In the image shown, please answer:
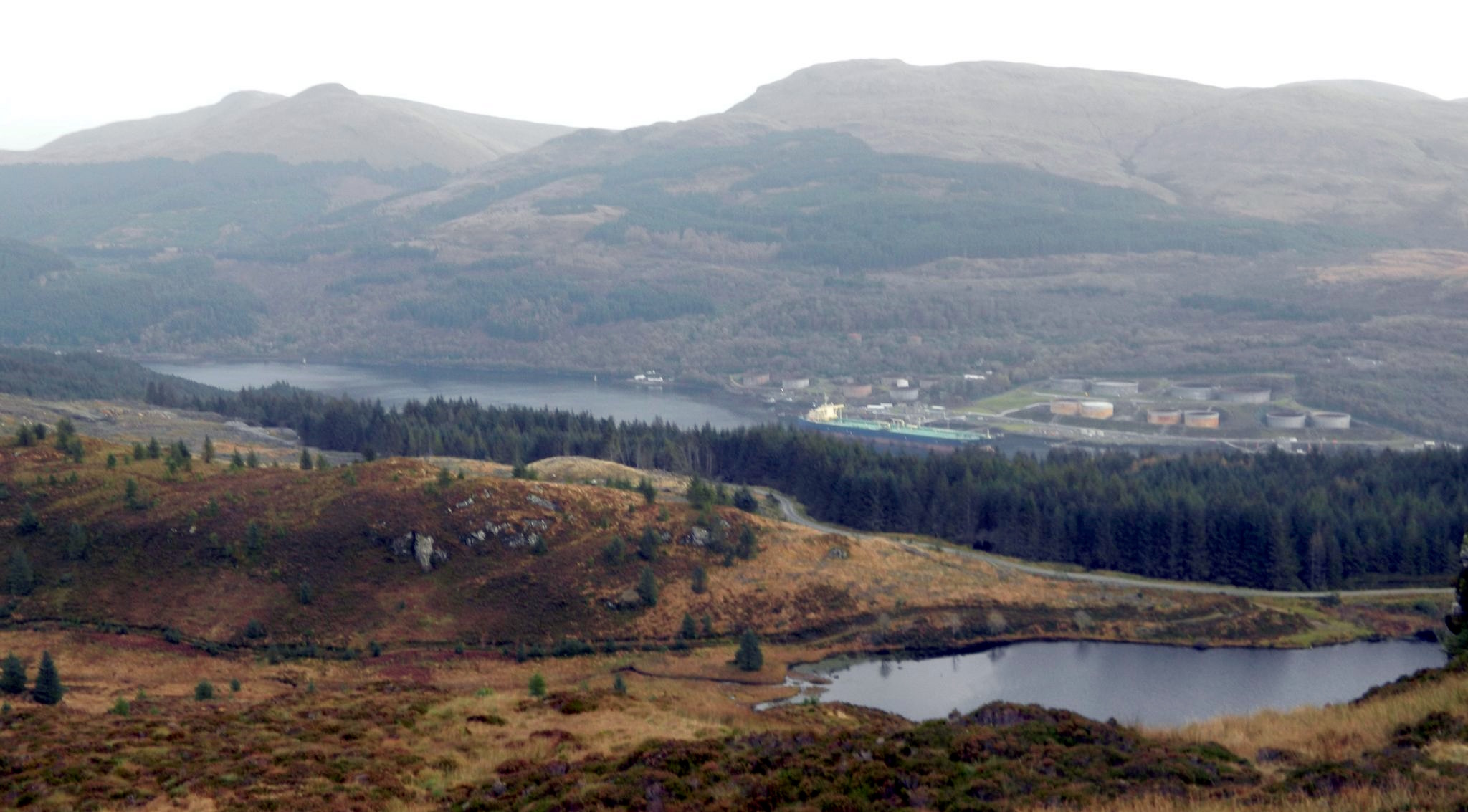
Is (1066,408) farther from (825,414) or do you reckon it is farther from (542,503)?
(542,503)

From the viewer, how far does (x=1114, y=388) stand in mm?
188000

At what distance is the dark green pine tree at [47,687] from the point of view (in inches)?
1550

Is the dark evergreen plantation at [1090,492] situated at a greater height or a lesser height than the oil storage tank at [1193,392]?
lesser

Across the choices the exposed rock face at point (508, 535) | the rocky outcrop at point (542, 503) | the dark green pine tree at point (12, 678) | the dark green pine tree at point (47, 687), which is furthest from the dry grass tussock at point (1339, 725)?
the rocky outcrop at point (542, 503)

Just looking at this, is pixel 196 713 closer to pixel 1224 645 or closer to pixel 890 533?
pixel 1224 645

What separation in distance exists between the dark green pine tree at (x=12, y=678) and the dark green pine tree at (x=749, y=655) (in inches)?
1199

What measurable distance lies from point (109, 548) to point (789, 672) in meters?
37.1

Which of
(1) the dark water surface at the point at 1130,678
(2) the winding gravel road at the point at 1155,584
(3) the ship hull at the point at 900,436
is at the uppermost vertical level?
(3) the ship hull at the point at 900,436

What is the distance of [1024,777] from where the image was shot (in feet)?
65.8

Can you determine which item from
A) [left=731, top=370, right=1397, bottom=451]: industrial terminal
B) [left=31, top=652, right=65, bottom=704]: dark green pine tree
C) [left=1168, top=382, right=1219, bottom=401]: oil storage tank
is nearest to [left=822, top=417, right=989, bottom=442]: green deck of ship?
[left=731, top=370, right=1397, bottom=451]: industrial terminal

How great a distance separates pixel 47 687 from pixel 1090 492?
240 feet

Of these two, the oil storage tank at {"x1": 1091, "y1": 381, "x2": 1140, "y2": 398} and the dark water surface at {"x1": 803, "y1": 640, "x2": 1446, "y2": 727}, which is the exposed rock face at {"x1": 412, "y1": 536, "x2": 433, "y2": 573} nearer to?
the dark water surface at {"x1": 803, "y1": 640, "x2": 1446, "y2": 727}

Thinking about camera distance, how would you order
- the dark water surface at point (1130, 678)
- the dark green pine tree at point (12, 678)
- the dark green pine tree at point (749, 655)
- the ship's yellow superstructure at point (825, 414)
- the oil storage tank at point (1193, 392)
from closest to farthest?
the dark green pine tree at point (12, 678) < the dark water surface at point (1130, 678) < the dark green pine tree at point (749, 655) < the ship's yellow superstructure at point (825, 414) < the oil storage tank at point (1193, 392)

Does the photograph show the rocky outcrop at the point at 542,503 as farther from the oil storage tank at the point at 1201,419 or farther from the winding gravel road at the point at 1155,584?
the oil storage tank at the point at 1201,419
